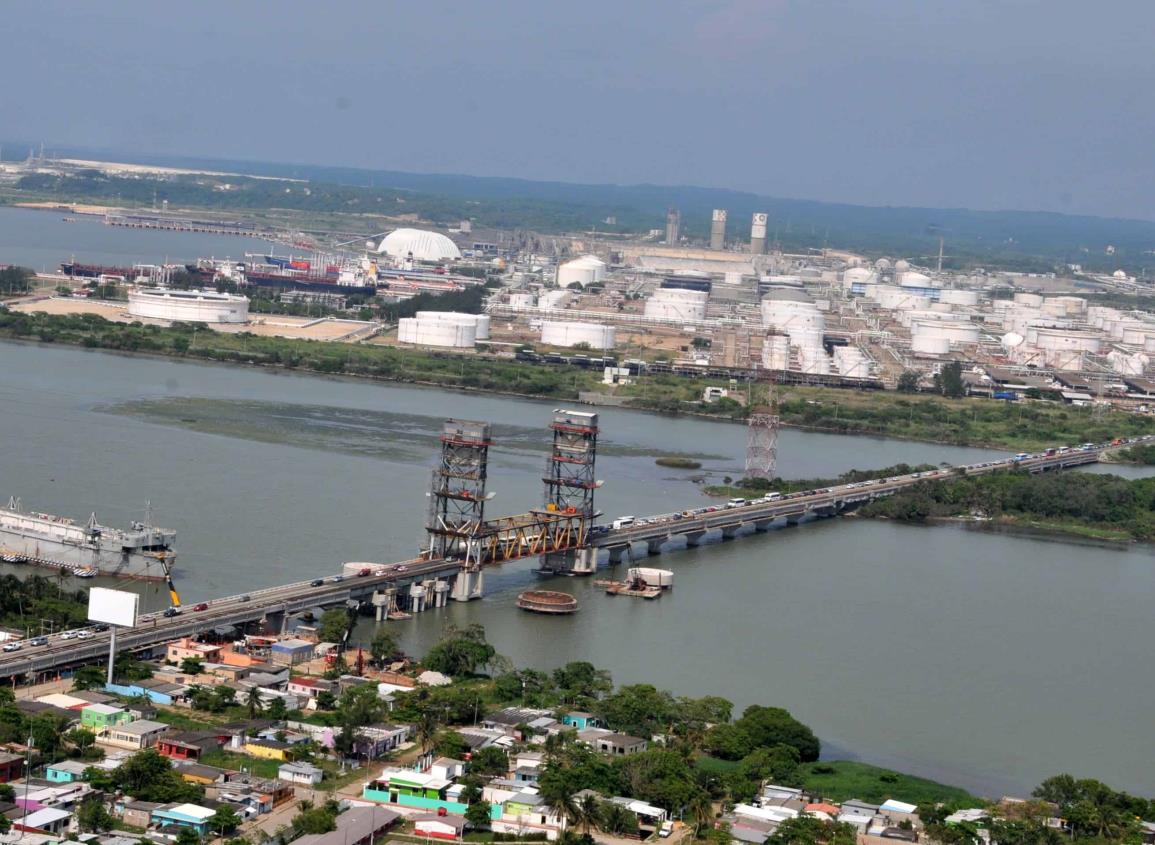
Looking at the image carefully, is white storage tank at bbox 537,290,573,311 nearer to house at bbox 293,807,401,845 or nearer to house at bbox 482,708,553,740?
house at bbox 482,708,553,740

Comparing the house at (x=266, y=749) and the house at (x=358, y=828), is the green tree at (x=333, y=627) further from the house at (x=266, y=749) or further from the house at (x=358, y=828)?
the house at (x=358, y=828)

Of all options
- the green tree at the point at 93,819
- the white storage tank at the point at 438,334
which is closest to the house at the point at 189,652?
the green tree at the point at 93,819

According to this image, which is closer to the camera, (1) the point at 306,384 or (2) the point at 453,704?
(2) the point at 453,704

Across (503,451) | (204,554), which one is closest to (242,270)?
(503,451)

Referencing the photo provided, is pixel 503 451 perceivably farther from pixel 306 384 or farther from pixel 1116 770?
pixel 1116 770

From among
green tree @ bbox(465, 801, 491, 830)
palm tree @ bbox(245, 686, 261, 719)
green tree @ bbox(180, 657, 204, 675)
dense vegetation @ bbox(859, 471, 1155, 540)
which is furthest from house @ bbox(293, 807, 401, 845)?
dense vegetation @ bbox(859, 471, 1155, 540)

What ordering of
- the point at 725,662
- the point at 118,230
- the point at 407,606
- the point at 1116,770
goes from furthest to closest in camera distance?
the point at 118,230
the point at 407,606
the point at 725,662
the point at 1116,770
